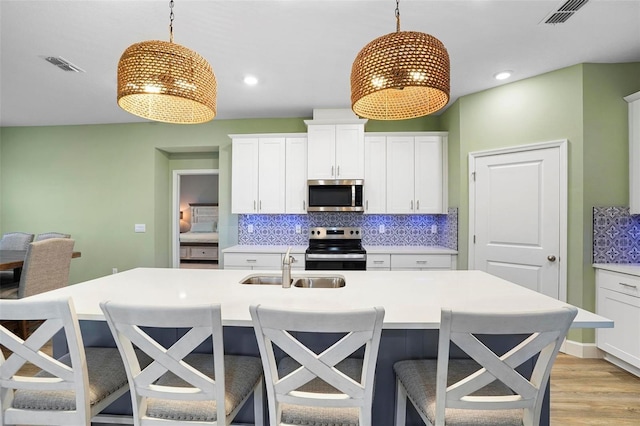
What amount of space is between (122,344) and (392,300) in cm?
110

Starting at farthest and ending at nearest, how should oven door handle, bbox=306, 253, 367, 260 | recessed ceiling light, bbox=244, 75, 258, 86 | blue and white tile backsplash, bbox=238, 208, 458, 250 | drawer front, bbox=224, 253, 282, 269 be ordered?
blue and white tile backsplash, bbox=238, 208, 458, 250 < drawer front, bbox=224, 253, 282, 269 < oven door handle, bbox=306, 253, 367, 260 < recessed ceiling light, bbox=244, 75, 258, 86

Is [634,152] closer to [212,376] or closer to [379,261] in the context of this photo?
[379,261]

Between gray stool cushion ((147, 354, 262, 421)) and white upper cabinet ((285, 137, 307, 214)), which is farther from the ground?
white upper cabinet ((285, 137, 307, 214))

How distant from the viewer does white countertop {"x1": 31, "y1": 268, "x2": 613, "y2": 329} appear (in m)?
1.23

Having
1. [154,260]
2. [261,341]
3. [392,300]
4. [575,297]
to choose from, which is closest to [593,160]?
[575,297]

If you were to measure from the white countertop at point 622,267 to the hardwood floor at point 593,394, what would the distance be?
834mm

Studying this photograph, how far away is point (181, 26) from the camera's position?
7.35 ft

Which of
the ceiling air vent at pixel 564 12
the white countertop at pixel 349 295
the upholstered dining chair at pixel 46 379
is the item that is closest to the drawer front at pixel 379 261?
the white countertop at pixel 349 295

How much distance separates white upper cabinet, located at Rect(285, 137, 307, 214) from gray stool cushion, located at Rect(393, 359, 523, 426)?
8.88 feet

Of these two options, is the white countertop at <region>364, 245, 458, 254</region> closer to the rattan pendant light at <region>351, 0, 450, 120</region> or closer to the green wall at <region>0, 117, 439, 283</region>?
the green wall at <region>0, 117, 439, 283</region>

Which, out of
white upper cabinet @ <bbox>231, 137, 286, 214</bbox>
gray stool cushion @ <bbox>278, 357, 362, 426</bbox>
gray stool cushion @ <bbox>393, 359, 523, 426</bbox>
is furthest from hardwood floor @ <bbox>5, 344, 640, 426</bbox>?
white upper cabinet @ <bbox>231, 137, 286, 214</bbox>

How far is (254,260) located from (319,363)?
278cm

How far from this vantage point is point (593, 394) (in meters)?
2.19

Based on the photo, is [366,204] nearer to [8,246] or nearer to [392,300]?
[392,300]
